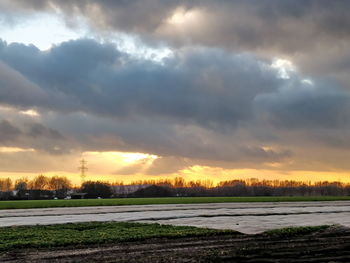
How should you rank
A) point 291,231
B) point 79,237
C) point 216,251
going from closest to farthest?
point 216,251, point 79,237, point 291,231

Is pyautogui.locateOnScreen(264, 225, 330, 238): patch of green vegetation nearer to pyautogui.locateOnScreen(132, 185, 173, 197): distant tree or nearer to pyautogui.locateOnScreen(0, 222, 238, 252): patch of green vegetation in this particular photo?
pyautogui.locateOnScreen(0, 222, 238, 252): patch of green vegetation

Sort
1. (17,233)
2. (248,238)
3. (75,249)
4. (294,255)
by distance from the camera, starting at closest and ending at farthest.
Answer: (294,255), (75,249), (248,238), (17,233)

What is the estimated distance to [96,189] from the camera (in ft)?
429

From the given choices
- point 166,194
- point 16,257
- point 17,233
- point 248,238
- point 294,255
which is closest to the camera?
point 294,255

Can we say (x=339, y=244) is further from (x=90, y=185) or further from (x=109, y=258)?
(x=90, y=185)

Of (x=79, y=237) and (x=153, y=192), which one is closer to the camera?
(x=79, y=237)

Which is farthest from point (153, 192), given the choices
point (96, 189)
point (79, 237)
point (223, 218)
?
point (79, 237)

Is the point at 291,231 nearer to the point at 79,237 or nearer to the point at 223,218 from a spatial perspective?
the point at 79,237

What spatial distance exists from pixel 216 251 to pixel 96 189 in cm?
11898

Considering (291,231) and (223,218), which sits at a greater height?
(291,231)

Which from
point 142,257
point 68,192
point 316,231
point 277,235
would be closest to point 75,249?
point 142,257

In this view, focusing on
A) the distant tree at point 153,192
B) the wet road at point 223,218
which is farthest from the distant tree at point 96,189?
the wet road at point 223,218

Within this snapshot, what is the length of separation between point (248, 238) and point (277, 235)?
65.1 inches

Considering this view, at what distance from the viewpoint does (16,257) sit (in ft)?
51.1
